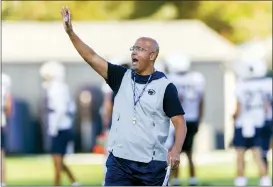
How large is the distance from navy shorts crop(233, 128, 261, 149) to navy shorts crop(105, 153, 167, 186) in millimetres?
6234

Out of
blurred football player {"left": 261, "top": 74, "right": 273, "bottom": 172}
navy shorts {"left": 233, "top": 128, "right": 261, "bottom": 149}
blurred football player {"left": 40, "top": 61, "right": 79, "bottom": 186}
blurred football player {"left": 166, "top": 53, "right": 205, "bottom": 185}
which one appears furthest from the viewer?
blurred football player {"left": 166, "top": 53, "right": 205, "bottom": 185}

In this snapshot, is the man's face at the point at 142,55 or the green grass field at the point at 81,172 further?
the green grass field at the point at 81,172

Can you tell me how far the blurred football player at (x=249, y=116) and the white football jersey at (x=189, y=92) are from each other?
70 cm

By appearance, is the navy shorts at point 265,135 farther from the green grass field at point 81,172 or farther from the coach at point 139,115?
the coach at point 139,115

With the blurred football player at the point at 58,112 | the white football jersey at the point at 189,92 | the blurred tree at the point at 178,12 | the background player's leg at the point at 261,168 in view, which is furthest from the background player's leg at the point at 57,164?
the blurred tree at the point at 178,12

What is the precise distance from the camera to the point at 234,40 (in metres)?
23.8

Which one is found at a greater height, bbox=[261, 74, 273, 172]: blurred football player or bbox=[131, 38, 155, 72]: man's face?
bbox=[131, 38, 155, 72]: man's face

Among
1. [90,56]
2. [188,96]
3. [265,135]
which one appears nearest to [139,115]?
[90,56]

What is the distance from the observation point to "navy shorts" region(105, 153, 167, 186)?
8.40 meters

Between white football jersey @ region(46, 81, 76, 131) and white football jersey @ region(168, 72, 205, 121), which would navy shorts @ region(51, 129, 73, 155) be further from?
white football jersey @ region(168, 72, 205, 121)

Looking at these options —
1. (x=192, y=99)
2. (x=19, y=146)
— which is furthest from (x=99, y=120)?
(x=192, y=99)

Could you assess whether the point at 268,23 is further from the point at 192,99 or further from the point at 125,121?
the point at 125,121

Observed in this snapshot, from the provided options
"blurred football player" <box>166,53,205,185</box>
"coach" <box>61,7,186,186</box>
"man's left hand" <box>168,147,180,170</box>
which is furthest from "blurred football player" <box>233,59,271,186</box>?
"man's left hand" <box>168,147,180,170</box>

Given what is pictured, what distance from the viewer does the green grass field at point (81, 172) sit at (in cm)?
1680
